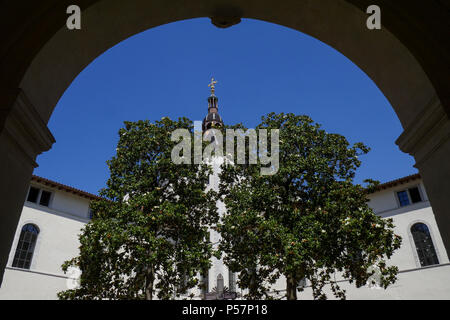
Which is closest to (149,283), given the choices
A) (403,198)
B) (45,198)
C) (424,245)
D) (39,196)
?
(39,196)

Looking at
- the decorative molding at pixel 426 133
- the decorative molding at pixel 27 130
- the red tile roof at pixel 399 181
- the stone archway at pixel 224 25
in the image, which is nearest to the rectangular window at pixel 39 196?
the stone archway at pixel 224 25

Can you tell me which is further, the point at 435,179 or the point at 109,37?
the point at 109,37

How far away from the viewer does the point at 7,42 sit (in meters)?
4.16

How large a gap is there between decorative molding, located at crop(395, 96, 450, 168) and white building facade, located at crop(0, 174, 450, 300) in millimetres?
23531

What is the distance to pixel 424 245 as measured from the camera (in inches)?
984

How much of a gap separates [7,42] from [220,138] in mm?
17233

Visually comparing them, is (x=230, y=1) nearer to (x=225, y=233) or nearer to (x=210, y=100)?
(x=225, y=233)

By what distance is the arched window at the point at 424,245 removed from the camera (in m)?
24.4

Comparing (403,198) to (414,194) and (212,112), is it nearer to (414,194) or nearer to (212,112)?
(414,194)

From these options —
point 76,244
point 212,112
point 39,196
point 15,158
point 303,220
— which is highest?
point 212,112

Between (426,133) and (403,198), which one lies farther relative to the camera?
(403,198)

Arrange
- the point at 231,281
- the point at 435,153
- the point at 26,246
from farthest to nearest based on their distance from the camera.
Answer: the point at 231,281 < the point at 26,246 < the point at 435,153

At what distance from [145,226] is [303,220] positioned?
791 cm

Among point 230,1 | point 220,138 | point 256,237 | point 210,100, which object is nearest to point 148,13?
Answer: point 230,1
